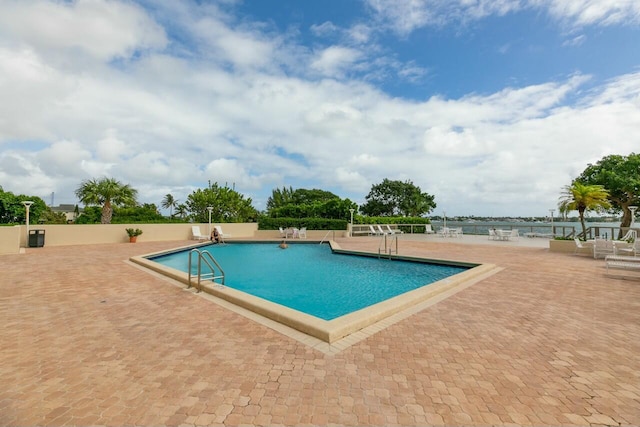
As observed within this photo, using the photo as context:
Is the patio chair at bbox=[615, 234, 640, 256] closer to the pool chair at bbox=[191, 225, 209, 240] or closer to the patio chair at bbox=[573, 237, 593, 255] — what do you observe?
the patio chair at bbox=[573, 237, 593, 255]

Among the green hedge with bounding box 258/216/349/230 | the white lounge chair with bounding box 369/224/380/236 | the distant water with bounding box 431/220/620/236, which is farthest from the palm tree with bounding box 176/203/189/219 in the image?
the distant water with bounding box 431/220/620/236

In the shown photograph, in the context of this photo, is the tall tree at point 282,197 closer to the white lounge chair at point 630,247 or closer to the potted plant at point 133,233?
the potted plant at point 133,233

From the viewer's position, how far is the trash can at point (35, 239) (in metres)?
12.8

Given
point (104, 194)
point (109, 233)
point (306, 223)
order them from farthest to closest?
point (306, 223) < point (104, 194) < point (109, 233)

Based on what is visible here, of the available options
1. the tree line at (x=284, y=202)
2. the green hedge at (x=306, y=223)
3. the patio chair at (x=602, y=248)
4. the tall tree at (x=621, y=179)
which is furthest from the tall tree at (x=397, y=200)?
the patio chair at (x=602, y=248)

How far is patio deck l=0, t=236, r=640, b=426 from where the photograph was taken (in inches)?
83.0

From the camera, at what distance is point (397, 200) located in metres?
45.1

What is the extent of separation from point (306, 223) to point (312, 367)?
1878 cm

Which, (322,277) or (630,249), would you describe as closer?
(322,277)

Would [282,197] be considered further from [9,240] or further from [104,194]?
[9,240]

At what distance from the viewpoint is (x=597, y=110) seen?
39.1ft

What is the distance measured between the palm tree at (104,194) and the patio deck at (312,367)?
17927 millimetres

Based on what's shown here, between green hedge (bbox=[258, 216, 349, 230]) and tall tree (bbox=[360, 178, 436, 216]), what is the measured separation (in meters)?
25.0

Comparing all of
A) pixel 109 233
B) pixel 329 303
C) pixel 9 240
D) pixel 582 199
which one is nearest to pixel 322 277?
pixel 329 303
